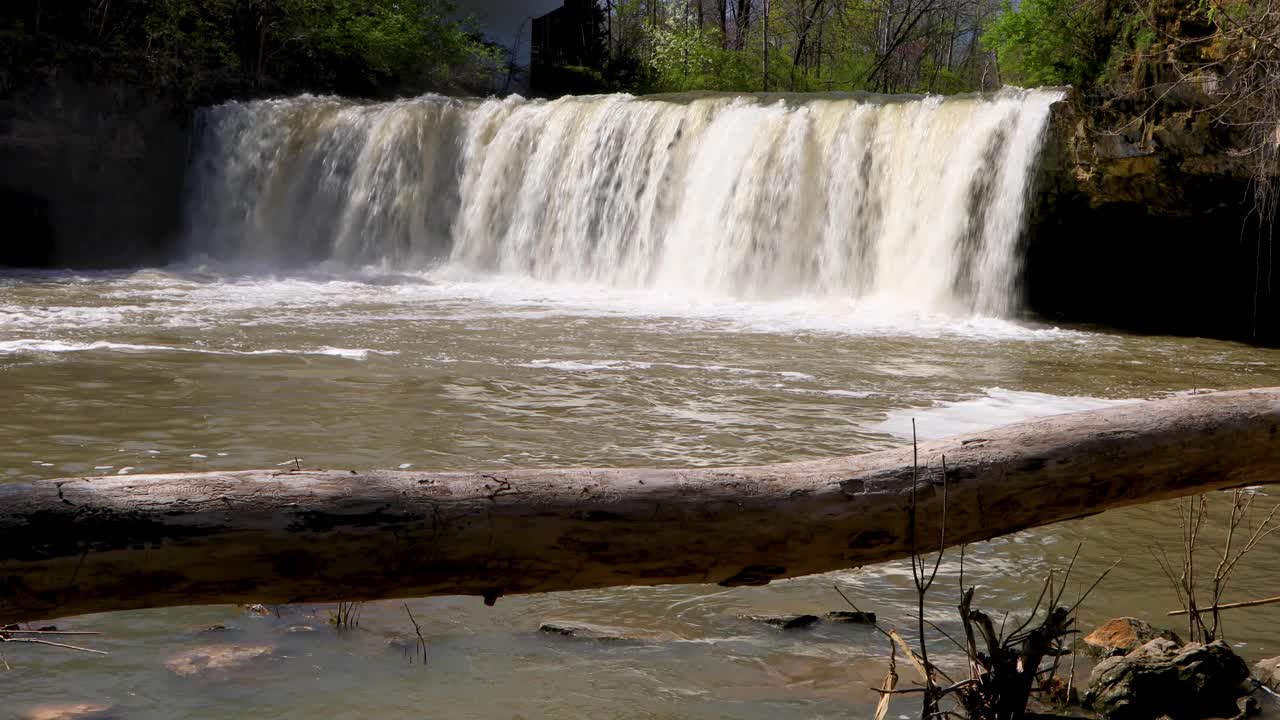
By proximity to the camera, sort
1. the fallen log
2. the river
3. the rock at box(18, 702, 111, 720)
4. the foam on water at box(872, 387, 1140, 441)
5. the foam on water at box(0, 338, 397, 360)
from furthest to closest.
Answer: the foam on water at box(0, 338, 397, 360) < the foam on water at box(872, 387, 1140, 441) < the river < the rock at box(18, 702, 111, 720) < the fallen log

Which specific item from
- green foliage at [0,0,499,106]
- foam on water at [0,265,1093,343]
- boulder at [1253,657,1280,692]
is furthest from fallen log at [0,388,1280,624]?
green foliage at [0,0,499,106]

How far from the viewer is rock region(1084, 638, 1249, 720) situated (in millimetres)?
3314

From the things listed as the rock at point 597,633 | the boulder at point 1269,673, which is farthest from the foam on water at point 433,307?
the boulder at point 1269,673

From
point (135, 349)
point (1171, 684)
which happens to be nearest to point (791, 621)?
point (1171, 684)

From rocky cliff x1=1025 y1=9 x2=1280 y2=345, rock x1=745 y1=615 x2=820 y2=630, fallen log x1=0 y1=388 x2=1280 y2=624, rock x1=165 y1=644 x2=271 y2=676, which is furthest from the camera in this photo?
rocky cliff x1=1025 y1=9 x2=1280 y2=345

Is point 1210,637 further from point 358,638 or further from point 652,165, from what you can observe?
point 652,165

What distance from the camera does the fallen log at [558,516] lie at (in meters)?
2.07

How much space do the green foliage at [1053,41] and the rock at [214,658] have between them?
50.5ft

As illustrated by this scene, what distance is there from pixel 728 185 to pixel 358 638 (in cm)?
1412

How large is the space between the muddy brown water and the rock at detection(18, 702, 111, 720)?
6 cm

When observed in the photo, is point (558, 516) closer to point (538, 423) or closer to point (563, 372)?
point (538, 423)

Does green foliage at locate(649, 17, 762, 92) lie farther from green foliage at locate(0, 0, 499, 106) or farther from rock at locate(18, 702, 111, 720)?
rock at locate(18, 702, 111, 720)

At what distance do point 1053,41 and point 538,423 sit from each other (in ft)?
50.3

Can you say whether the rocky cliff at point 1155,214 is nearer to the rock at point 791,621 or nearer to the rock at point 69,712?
the rock at point 791,621
